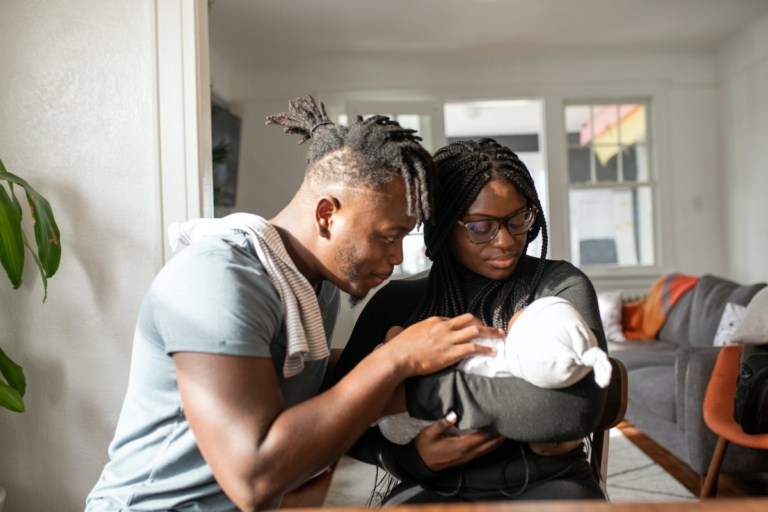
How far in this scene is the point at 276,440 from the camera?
0.95 m

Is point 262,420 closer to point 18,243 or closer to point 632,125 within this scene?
point 18,243

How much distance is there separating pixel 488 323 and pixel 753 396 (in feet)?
5.75

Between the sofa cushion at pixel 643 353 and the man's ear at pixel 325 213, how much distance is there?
370 centimetres

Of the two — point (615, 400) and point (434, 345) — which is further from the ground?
point (434, 345)

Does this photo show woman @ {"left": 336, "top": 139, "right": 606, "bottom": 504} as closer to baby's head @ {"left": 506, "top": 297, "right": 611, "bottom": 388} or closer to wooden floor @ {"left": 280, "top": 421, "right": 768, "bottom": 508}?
baby's head @ {"left": 506, "top": 297, "right": 611, "bottom": 388}

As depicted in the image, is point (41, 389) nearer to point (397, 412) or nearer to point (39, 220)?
point (39, 220)

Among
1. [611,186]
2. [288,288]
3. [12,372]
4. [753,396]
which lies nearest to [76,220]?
[12,372]

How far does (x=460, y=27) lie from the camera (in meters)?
5.98

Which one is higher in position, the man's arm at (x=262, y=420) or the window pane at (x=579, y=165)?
the window pane at (x=579, y=165)

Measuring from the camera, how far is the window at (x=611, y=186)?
702 centimetres

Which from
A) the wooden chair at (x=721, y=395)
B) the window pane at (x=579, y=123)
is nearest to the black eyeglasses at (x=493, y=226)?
the wooden chair at (x=721, y=395)

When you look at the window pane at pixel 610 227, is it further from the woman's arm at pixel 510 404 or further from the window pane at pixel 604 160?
the woman's arm at pixel 510 404

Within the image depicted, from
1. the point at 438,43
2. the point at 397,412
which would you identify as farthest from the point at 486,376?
the point at 438,43

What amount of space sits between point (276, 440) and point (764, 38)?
21.2ft
